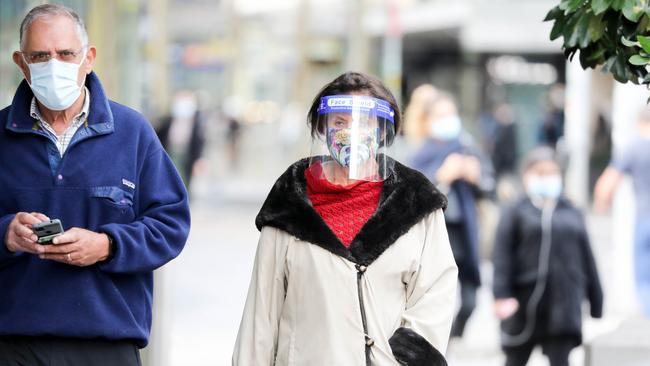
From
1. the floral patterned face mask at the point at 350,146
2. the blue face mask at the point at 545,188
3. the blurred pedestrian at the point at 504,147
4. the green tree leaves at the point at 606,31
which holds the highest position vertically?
the green tree leaves at the point at 606,31

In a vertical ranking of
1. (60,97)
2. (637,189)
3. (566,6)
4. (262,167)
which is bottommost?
(262,167)

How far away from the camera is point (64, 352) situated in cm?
448

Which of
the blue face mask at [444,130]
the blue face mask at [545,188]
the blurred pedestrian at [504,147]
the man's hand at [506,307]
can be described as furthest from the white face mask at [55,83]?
the blurred pedestrian at [504,147]

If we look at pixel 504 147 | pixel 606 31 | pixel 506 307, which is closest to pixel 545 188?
pixel 506 307

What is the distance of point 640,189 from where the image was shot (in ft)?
34.9

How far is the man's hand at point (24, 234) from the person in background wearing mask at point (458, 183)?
235 inches

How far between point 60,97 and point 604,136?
23.0 m

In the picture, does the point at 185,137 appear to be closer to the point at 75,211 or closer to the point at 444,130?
the point at 444,130

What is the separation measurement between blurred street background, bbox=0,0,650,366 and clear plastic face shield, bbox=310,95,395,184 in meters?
0.23

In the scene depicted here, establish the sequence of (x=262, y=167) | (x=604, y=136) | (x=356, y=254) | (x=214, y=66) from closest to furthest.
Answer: (x=356, y=254) → (x=604, y=136) → (x=262, y=167) → (x=214, y=66)

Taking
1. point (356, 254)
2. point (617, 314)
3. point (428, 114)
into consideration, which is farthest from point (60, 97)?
point (617, 314)

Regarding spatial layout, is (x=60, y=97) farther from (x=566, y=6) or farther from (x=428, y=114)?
(x=428, y=114)

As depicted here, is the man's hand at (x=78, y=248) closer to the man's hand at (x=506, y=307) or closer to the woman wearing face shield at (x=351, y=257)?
the woman wearing face shield at (x=351, y=257)

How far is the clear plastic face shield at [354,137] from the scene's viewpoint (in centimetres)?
447
